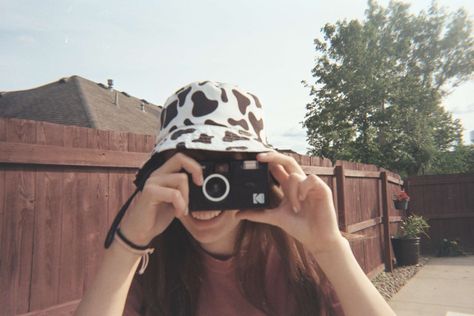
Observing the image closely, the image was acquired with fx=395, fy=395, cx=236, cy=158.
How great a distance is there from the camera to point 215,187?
3.50 ft


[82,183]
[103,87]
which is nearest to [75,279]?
[82,183]

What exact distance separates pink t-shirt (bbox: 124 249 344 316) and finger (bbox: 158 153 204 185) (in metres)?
0.34

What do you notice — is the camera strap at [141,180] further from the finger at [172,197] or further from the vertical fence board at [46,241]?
the vertical fence board at [46,241]

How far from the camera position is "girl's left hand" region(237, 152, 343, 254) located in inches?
42.6

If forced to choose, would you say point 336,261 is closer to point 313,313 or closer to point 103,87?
point 313,313

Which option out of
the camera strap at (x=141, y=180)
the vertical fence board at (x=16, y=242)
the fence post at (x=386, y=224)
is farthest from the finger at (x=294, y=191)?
the fence post at (x=386, y=224)

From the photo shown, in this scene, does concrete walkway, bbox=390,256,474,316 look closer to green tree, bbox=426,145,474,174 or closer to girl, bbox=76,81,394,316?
girl, bbox=76,81,394,316

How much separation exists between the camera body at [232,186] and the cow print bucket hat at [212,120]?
0.06 metres

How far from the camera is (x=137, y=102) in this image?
16344 mm

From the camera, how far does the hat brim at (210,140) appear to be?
104 centimetres

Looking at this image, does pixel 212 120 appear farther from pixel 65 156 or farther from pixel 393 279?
pixel 393 279

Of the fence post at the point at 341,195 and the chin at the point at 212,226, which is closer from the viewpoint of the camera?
the chin at the point at 212,226

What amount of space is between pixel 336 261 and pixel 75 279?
1658 millimetres

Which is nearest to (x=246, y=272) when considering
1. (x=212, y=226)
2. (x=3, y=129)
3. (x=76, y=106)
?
(x=212, y=226)
